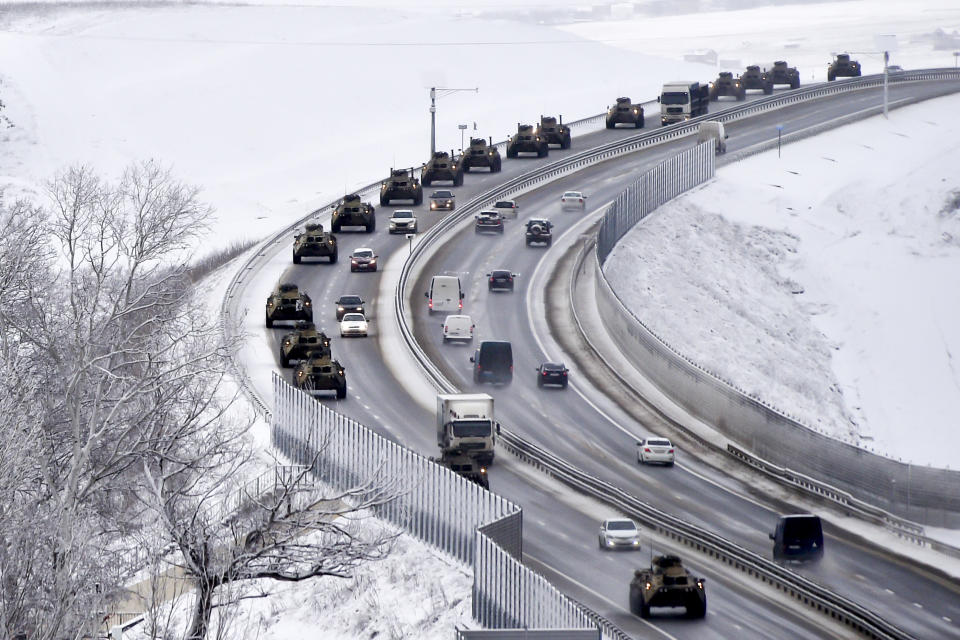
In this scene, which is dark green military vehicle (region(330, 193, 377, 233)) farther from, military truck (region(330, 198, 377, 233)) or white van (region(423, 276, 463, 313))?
white van (region(423, 276, 463, 313))

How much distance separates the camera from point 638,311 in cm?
9150

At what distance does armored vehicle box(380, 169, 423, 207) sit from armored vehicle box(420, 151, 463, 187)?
4.89m

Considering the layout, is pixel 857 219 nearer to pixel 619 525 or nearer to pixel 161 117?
pixel 619 525

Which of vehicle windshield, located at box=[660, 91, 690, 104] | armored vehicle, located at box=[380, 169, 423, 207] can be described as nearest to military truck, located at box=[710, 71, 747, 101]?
vehicle windshield, located at box=[660, 91, 690, 104]

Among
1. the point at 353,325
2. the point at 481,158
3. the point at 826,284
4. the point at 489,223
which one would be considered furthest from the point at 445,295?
the point at 481,158

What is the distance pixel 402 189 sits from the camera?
10575cm

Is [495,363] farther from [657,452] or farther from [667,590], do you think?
[667,590]

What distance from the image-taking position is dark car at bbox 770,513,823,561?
46500 millimetres

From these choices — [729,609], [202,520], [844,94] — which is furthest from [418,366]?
[844,94]

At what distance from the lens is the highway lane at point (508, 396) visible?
53.8 meters

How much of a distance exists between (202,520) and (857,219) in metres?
81.4

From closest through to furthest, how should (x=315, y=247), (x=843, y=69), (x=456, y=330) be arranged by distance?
(x=456, y=330) < (x=315, y=247) < (x=843, y=69)

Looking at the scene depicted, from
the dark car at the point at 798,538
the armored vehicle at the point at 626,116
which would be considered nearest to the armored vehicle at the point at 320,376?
the dark car at the point at 798,538

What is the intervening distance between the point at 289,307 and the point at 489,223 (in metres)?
24.7
